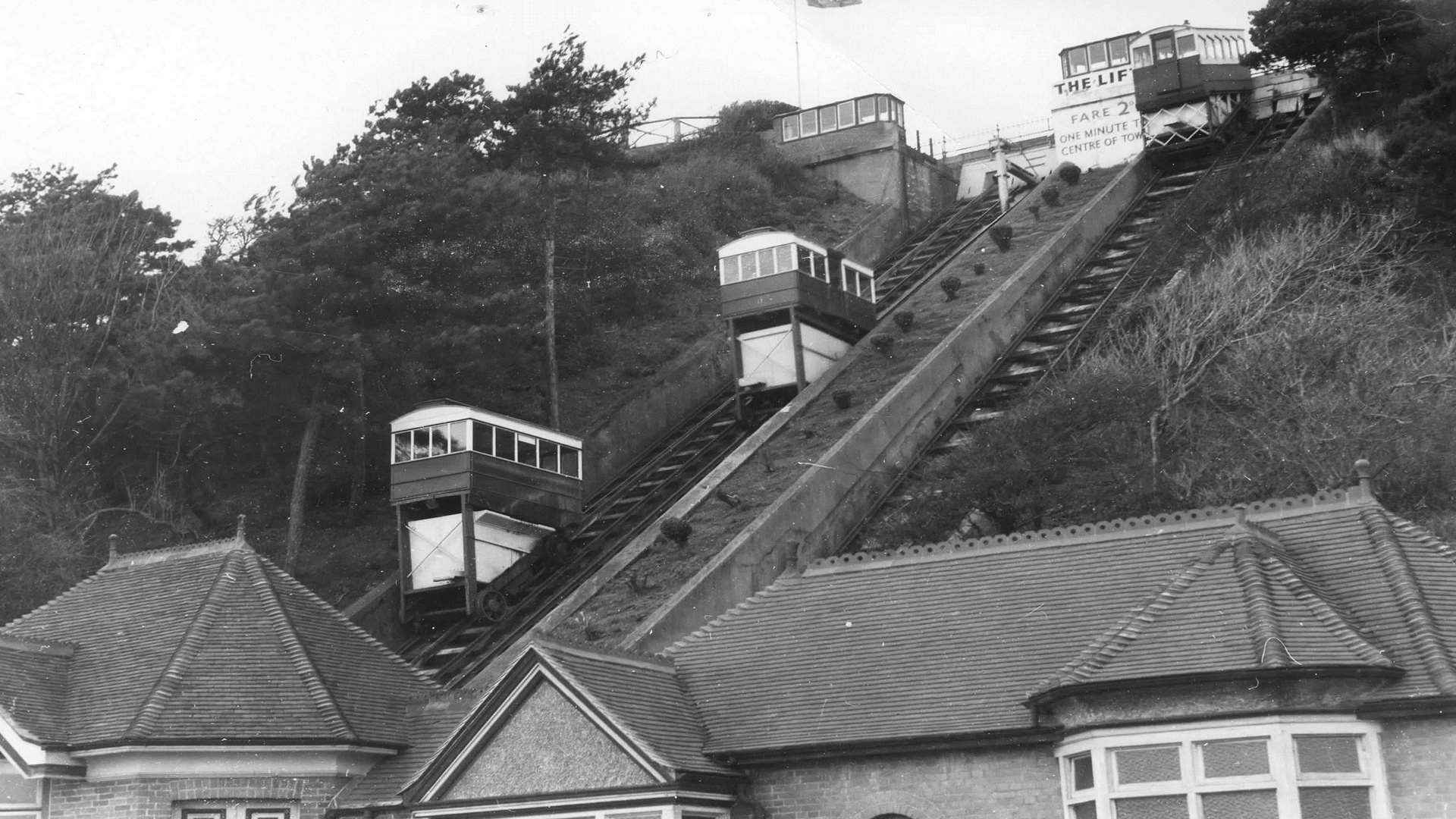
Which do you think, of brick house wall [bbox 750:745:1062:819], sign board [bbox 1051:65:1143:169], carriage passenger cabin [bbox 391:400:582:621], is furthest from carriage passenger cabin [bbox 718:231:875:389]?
brick house wall [bbox 750:745:1062:819]

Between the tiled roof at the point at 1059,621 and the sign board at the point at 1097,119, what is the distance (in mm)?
51530

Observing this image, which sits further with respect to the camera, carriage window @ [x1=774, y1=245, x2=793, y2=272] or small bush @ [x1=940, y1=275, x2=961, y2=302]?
small bush @ [x1=940, y1=275, x2=961, y2=302]

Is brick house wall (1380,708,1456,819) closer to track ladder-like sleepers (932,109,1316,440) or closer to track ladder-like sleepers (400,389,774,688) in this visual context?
track ladder-like sleepers (400,389,774,688)

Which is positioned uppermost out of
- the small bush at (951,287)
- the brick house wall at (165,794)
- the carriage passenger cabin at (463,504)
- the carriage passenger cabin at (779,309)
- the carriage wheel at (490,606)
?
the small bush at (951,287)

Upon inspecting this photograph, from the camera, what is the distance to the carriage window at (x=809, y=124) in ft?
273

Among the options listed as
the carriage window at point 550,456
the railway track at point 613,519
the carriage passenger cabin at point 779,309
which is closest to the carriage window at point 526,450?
the carriage window at point 550,456

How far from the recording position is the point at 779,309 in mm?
49812

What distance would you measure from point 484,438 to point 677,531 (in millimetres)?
7298

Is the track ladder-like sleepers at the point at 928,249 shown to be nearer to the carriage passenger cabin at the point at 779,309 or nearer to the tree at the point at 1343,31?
the carriage passenger cabin at the point at 779,309

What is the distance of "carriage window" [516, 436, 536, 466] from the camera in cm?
4512

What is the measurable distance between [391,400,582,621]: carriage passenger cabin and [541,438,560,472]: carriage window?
1.12 feet

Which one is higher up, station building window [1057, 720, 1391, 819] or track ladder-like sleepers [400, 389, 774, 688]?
track ladder-like sleepers [400, 389, 774, 688]

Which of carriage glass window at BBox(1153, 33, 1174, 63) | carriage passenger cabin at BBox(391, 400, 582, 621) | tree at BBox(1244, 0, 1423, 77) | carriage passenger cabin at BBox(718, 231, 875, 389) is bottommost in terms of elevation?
carriage passenger cabin at BBox(391, 400, 582, 621)

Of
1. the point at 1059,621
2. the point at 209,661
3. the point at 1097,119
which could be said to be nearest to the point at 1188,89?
the point at 1097,119
